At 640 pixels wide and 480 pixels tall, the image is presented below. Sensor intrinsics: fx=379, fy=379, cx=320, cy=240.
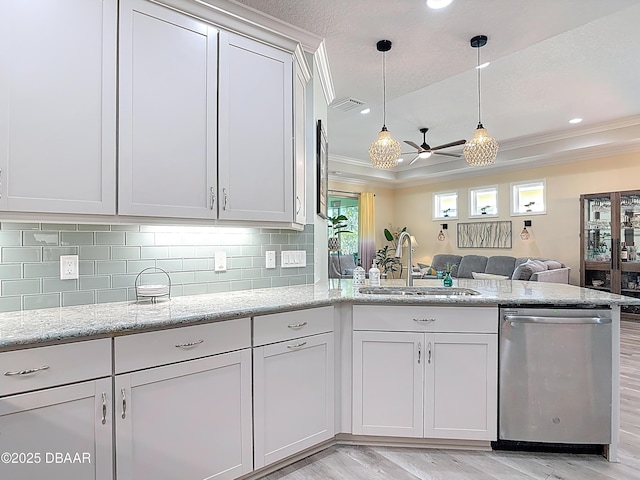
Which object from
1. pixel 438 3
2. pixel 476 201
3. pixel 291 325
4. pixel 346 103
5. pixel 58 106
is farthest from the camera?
pixel 476 201

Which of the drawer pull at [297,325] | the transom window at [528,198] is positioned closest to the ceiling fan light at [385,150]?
the drawer pull at [297,325]

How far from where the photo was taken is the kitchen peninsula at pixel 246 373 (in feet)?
4.50

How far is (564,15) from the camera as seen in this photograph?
7.89 feet

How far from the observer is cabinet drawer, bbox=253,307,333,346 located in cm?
187

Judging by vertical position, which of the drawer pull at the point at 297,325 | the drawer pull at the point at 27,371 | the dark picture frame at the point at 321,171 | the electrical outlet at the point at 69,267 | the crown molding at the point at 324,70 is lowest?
the drawer pull at the point at 27,371

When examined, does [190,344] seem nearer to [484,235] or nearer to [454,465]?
[454,465]

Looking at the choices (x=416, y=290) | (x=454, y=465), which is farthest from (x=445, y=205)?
(x=454, y=465)

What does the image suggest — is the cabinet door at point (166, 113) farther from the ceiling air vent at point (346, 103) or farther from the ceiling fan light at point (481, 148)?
the ceiling fan light at point (481, 148)

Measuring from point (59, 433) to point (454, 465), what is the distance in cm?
190

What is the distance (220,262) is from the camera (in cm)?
235

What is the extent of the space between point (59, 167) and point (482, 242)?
7.34 meters

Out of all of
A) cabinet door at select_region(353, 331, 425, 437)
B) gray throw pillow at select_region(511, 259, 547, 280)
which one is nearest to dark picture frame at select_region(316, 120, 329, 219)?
cabinet door at select_region(353, 331, 425, 437)

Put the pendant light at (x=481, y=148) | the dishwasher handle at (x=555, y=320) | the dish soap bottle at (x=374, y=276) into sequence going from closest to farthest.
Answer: the dishwasher handle at (x=555, y=320), the dish soap bottle at (x=374, y=276), the pendant light at (x=481, y=148)

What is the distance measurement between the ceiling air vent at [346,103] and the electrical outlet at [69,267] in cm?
304
